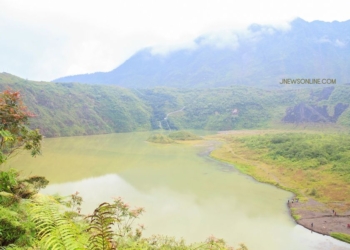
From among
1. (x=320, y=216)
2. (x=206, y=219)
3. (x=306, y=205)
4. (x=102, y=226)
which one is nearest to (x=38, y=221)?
(x=102, y=226)

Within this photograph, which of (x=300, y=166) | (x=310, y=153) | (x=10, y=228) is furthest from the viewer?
(x=310, y=153)

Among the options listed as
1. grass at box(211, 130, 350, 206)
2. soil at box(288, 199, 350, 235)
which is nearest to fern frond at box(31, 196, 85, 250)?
soil at box(288, 199, 350, 235)

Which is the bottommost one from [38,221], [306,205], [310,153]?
[306,205]

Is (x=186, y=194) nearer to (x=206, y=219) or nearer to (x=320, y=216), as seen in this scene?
(x=206, y=219)

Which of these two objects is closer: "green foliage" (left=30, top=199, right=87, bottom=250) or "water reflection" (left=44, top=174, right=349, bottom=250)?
"green foliage" (left=30, top=199, right=87, bottom=250)

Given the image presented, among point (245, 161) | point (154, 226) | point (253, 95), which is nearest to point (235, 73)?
point (253, 95)

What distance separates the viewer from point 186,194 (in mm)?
23234

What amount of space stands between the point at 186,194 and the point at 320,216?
30.9 ft

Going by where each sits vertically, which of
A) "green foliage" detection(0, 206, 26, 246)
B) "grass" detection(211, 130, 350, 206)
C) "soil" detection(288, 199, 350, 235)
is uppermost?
"green foliage" detection(0, 206, 26, 246)

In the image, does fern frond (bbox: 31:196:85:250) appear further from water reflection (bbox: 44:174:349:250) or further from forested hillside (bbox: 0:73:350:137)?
forested hillside (bbox: 0:73:350:137)

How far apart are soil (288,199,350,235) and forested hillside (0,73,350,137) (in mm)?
50448

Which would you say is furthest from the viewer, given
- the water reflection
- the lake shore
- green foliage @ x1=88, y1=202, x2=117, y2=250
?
the lake shore

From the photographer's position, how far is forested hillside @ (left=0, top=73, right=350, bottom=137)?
235 feet

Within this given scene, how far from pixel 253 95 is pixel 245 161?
67.1m
